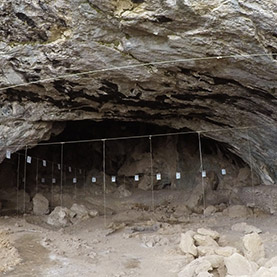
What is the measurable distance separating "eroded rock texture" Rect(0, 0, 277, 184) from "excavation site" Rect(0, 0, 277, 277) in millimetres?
26

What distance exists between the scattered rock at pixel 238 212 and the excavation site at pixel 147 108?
1.9 inches

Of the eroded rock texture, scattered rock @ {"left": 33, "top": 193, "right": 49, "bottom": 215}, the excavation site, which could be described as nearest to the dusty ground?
the excavation site

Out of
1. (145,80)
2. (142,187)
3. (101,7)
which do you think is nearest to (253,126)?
(145,80)

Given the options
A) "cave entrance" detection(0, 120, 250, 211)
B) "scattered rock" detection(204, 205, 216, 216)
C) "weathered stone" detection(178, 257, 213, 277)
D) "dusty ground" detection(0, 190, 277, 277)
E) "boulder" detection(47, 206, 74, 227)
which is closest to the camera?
"weathered stone" detection(178, 257, 213, 277)

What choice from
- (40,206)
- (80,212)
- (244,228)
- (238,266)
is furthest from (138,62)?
(40,206)

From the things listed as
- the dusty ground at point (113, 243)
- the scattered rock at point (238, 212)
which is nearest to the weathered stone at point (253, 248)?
the dusty ground at point (113, 243)

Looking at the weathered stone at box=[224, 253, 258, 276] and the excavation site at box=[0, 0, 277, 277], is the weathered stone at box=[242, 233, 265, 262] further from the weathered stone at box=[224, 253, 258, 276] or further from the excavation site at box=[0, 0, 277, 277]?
the weathered stone at box=[224, 253, 258, 276]

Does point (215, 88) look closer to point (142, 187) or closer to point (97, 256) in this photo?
point (97, 256)

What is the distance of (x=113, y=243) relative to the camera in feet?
26.3

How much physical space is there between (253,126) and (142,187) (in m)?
8.50

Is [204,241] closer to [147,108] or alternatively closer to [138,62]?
[138,62]

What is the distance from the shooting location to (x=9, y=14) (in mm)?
6094

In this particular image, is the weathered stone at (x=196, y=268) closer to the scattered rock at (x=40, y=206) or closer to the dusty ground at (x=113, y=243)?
the dusty ground at (x=113, y=243)

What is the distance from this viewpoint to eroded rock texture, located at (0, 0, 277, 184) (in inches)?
214
